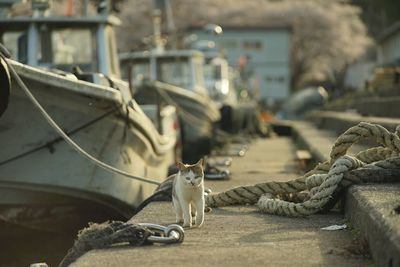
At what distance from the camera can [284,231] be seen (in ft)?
A: 22.0

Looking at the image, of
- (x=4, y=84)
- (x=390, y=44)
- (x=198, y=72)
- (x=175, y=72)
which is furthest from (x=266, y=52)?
(x=4, y=84)

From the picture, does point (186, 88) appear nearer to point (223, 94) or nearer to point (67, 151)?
point (223, 94)

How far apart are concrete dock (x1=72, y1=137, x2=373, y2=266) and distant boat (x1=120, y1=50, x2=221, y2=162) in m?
12.0

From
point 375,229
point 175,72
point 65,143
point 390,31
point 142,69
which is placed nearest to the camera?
point 375,229

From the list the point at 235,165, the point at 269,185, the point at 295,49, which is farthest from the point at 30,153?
the point at 295,49

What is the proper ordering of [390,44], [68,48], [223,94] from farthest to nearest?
[390,44] → [223,94] → [68,48]

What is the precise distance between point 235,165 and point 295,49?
6855 cm

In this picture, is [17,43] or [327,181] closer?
[327,181]

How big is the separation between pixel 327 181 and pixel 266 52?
247 feet

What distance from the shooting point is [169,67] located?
2298 centimetres

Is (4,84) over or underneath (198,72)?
over

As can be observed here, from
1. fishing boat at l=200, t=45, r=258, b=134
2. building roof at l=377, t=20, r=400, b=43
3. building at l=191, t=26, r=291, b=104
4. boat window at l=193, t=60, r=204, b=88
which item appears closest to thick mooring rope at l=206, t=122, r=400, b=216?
boat window at l=193, t=60, r=204, b=88

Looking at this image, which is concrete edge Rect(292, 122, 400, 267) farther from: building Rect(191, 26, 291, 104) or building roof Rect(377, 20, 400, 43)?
building Rect(191, 26, 291, 104)

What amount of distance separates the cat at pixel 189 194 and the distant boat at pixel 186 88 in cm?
1240
